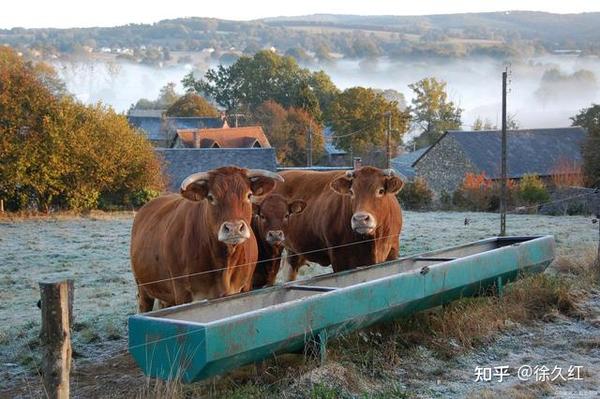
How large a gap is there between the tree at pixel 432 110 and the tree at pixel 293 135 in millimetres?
14897

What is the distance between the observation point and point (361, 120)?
5850 cm

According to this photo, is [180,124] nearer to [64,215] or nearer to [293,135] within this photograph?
[293,135]

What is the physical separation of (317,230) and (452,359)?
10.9 feet

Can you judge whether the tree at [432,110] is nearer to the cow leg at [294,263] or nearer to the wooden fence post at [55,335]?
the cow leg at [294,263]

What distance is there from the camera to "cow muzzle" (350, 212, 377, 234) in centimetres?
860

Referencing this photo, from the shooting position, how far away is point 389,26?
156125 mm

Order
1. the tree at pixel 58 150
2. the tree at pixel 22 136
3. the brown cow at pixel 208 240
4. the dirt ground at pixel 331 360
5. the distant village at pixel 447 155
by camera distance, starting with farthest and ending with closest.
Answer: the distant village at pixel 447 155, the tree at pixel 58 150, the tree at pixel 22 136, the brown cow at pixel 208 240, the dirt ground at pixel 331 360

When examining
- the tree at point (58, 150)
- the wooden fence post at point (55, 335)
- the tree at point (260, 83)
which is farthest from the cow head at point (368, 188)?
the tree at point (260, 83)

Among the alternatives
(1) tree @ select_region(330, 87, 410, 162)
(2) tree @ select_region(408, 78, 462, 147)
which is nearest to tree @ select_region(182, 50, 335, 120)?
(2) tree @ select_region(408, 78, 462, 147)

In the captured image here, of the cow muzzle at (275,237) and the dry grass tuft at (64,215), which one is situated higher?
the cow muzzle at (275,237)

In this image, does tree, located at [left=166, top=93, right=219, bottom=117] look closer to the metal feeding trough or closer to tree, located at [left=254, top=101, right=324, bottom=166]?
Result: tree, located at [left=254, top=101, right=324, bottom=166]

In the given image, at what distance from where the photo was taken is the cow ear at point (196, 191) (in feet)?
24.5

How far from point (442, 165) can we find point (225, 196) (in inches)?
1642

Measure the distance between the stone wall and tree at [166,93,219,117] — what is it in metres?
29.7
